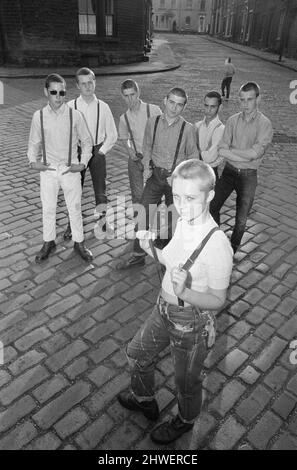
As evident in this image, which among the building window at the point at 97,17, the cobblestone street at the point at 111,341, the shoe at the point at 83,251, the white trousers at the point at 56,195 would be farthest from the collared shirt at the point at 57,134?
the building window at the point at 97,17

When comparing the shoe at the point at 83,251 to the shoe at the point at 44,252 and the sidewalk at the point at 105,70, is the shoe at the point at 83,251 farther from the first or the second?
the sidewalk at the point at 105,70

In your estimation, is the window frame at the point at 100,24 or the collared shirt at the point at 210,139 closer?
the collared shirt at the point at 210,139

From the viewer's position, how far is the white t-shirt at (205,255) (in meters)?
1.95

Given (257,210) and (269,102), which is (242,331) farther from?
(269,102)

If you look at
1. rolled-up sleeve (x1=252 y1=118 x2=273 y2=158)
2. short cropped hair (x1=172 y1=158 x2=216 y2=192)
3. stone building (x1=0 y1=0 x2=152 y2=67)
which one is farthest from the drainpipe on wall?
short cropped hair (x1=172 y1=158 x2=216 y2=192)

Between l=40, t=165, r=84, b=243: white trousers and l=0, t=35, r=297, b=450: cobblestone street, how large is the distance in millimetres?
370

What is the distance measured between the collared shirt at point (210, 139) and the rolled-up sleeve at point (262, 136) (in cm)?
47

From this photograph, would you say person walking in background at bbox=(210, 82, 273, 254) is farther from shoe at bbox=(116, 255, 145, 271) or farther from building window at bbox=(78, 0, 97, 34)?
building window at bbox=(78, 0, 97, 34)

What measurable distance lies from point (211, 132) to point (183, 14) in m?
89.0

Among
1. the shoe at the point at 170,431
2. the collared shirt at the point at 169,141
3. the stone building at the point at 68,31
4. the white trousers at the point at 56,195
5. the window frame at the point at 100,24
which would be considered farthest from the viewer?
the window frame at the point at 100,24

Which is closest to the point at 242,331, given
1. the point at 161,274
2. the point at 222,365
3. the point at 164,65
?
the point at 222,365

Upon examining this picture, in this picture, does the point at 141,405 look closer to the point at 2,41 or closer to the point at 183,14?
the point at 2,41

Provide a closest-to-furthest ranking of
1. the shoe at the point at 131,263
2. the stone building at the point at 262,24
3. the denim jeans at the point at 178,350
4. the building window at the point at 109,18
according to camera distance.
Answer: the denim jeans at the point at 178,350
the shoe at the point at 131,263
the building window at the point at 109,18
the stone building at the point at 262,24

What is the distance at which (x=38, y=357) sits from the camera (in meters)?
3.19
